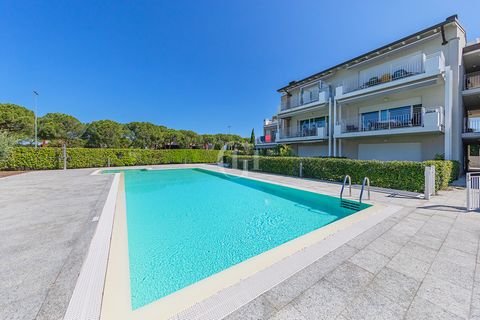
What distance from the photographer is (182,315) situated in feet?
6.83

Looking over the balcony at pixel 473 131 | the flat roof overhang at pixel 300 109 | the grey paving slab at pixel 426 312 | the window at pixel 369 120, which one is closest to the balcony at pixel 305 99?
the flat roof overhang at pixel 300 109

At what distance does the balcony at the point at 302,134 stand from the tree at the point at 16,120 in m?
34.8

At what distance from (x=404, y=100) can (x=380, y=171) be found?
7815 millimetres

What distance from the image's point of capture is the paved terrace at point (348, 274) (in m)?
2.17

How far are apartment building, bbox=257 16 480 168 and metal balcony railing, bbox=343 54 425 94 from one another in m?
0.06

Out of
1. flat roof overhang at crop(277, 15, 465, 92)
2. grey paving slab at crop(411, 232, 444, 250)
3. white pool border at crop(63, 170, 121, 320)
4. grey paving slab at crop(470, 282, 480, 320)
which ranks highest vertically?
flat roof overhang at crop(277, 15, 465, 92)

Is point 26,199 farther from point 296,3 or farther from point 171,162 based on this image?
point 171,162

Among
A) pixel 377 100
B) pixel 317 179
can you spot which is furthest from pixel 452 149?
pixel 317 179

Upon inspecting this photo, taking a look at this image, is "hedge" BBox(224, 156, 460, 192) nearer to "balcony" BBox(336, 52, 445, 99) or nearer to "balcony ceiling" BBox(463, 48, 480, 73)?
"balcony" BBox(336, 52, 445, 99)

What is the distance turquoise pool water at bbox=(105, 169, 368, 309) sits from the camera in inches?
148

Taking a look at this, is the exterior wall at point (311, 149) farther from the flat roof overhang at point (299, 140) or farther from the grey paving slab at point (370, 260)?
the grey paving slab at point (370, 260)

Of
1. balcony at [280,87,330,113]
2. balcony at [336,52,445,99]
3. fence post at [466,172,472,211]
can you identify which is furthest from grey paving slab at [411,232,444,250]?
balcony at [280,87,330,113]

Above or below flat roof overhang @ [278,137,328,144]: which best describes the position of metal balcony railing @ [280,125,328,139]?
above

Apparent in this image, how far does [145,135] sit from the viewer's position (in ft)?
135
